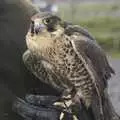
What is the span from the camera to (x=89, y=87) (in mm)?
1144

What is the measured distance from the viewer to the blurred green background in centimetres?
166

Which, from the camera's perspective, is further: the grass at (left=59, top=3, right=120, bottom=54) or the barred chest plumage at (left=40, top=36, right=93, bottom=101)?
the grass at (left=59, top=3, right=120, bottom=54)

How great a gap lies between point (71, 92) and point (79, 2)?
0.61m


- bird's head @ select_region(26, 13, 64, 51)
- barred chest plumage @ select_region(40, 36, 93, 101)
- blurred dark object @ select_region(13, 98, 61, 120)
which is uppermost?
bird's head @ select_region(26, 13, 64, 51)

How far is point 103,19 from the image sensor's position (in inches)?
72.5

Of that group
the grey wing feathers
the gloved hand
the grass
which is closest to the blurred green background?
the grass

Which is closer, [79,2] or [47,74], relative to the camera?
[47,74]

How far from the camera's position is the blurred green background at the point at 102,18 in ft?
5.43

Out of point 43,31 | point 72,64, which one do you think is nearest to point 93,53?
point 72,64

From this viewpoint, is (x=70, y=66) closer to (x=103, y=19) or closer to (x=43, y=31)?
(x=43, y=31)

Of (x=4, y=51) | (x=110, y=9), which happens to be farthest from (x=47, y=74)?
(x=110, y=9)

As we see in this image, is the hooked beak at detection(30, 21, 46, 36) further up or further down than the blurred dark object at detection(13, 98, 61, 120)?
further up

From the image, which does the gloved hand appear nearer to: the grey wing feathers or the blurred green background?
the grey wing feathers

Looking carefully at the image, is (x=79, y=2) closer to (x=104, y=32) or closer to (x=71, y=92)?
(x=104, y=32)
